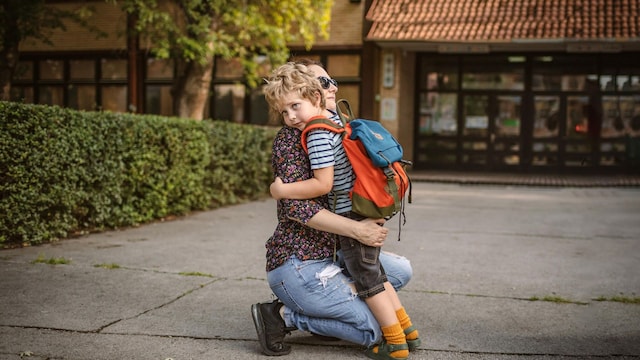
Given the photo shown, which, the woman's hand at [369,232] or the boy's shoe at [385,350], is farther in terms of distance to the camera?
the boy's shoe at [385,350]

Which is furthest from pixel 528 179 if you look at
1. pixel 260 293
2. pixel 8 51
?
pixel 260 293

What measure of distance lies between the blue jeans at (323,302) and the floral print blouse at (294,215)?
0.19 ft

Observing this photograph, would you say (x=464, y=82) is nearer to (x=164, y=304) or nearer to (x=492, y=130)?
(x=492, y=130)

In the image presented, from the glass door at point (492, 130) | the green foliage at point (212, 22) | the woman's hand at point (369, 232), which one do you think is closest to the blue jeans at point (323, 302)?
the woman's hand at point (369, 232)

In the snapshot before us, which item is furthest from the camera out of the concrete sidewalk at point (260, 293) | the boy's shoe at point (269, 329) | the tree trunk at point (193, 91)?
the tree trunk at point (193, 91)

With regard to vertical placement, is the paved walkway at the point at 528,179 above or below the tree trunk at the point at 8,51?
below

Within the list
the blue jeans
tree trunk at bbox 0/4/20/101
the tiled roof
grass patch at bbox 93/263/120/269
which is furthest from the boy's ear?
the tiled roof

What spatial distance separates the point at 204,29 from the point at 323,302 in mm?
9951

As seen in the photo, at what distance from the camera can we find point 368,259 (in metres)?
3.75

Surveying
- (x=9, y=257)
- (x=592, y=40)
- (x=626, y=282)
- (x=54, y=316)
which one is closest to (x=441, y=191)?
(x=592, y=40)

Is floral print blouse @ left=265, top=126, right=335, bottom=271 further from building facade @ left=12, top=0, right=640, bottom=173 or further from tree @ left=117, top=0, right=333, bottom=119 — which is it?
building facade @ left=12, top=0, right=640, bottom=173

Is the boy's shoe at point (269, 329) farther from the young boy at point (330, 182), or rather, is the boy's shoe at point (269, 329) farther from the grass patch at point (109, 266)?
the grass patch at point (109, 266)

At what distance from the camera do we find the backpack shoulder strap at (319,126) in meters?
3.64

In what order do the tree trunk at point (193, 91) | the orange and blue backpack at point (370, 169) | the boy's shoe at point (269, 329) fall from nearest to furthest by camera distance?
the orange and blue backpack at point (370, 169) → the boy's shoe at point (269, 329) → the tree trunk at point (193, 91)
